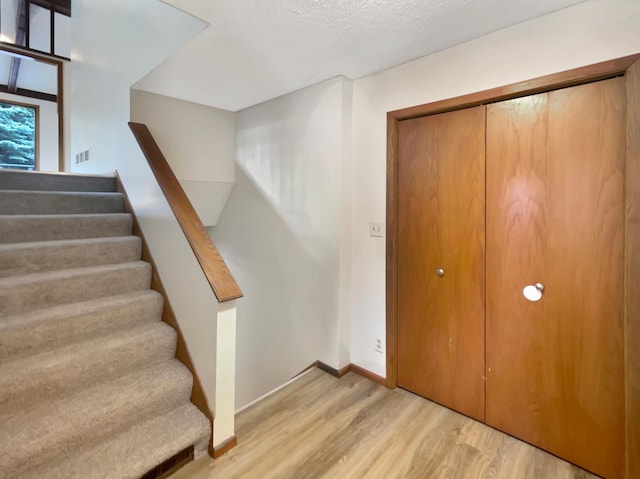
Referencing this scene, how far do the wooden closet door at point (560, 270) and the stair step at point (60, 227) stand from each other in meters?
2.67

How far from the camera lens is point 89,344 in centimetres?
181

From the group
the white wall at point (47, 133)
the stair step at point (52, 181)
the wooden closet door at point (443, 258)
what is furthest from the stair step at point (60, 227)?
the white wall at point (47, 133)

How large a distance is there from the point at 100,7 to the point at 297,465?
408 cm

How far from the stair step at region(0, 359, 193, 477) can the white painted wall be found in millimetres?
1872

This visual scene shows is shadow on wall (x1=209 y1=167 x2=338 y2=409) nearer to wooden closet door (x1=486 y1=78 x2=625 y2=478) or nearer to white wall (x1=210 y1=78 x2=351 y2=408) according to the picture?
white wall (x1=210 y1=78 x2=351 y2=408)

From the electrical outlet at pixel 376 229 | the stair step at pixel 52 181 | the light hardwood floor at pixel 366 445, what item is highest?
the stair step at pixel 52 181

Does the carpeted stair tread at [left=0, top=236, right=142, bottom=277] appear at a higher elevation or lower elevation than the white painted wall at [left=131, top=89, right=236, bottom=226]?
lower

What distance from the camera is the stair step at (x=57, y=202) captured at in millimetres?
2387

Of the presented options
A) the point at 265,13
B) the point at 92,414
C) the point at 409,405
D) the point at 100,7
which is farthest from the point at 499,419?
the point at 100,7

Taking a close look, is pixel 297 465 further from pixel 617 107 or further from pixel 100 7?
Result: pixel 100 7

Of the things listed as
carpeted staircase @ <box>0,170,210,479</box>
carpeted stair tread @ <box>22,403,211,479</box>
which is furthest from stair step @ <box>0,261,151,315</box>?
carpeted stair tread @ <box>22,403,211,479</box>

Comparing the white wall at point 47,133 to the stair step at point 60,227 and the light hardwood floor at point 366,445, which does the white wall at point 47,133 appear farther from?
the light hardwood floor at point 366,445

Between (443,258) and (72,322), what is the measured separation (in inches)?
86.4

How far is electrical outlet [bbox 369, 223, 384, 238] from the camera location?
7.50 feet
